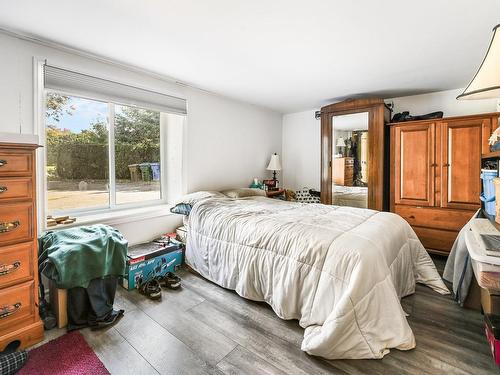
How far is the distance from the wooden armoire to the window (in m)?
2.98

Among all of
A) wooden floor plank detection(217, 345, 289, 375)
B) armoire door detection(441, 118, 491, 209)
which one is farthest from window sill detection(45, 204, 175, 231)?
armoire door detection(441, 118, 491, 209)

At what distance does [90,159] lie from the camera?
8.62ft

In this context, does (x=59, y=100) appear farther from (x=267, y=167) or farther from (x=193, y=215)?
(x=267, y=167)

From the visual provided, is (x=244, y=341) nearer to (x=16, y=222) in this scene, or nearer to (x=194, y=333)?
(x=194, y=333)

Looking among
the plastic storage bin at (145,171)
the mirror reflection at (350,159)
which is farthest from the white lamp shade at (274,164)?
the plastic storage bin at (145,171)

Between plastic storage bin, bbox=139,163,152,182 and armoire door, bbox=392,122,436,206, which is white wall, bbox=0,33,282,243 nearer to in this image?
plastic storage bin, bbox=139,163,152,182

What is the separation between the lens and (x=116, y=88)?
2555 millimetres

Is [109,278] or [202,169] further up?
[202,169]

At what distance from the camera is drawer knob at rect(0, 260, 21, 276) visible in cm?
152

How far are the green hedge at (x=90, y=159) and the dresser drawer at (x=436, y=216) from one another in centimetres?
348

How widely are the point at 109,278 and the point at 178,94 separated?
2.23 meters

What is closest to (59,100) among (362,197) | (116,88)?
(116,88)

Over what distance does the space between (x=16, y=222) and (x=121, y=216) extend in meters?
1.06

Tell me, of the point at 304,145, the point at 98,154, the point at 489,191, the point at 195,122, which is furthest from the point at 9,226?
the point at 304,145
